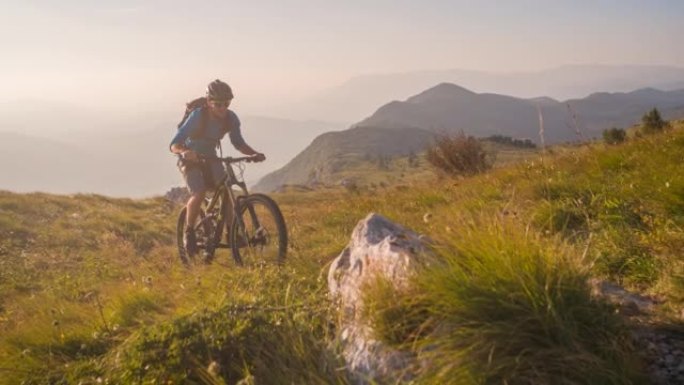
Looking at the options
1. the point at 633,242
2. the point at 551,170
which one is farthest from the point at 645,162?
the point at 633,242

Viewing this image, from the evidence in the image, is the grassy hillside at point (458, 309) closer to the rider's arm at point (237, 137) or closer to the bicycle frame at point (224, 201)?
the bicycle frame at point (224, 201)

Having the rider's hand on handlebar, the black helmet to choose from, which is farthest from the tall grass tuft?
the black helmet

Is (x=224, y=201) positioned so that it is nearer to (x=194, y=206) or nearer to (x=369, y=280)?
(x=194, y=206)

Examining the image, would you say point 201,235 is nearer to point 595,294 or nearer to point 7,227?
point 595,294

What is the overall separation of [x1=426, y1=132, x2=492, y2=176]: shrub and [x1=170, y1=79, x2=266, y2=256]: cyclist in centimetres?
944

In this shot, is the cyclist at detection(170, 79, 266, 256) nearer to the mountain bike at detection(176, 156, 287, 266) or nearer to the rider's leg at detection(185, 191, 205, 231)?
the rider's leg at detection(185, 191, 205, 231)

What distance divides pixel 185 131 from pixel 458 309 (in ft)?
20.7

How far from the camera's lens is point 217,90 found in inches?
314

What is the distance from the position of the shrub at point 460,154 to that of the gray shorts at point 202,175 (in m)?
9.71

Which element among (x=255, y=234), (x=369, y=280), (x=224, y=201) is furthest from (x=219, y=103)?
(x=369, y=280)

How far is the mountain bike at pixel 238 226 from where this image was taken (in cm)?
742

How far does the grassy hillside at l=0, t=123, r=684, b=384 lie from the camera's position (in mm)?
2852

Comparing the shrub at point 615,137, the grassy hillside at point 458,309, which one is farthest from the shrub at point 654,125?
the grassy hillside at point 458,309

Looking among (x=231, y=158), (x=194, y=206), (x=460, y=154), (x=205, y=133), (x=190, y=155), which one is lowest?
(x=194, y=206)
